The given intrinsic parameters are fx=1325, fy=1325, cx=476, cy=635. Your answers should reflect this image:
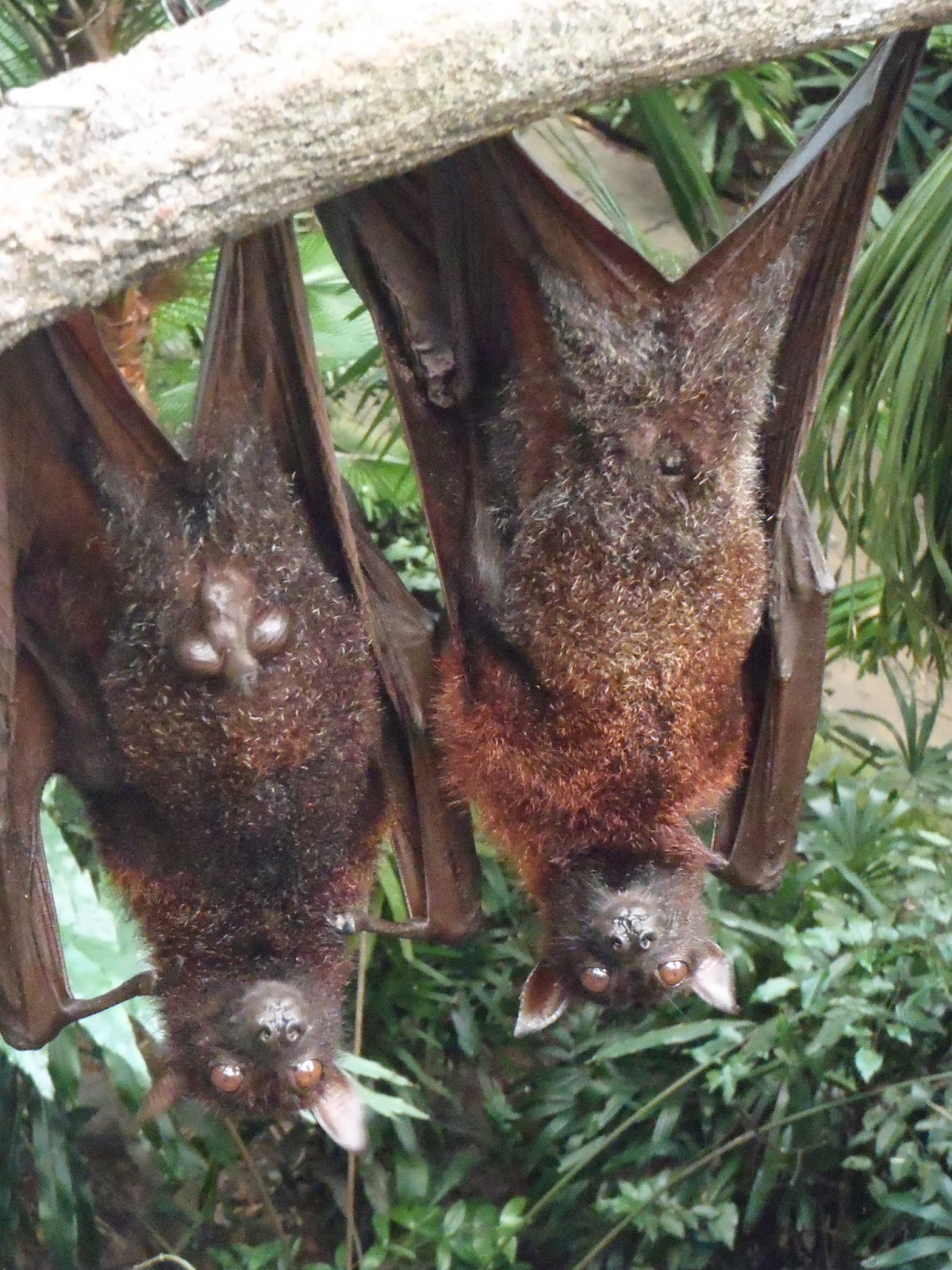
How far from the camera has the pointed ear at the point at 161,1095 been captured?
2791mm

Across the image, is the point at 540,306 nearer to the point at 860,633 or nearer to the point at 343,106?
the point at 343,106

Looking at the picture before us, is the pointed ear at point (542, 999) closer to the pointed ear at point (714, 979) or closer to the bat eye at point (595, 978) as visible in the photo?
the bat eye at point (595, 978)

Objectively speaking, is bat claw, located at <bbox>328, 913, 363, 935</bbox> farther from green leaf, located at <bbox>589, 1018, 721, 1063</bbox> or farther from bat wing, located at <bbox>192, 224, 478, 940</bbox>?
green leaf, located at <bbox>589, 1018, 721, 1063</bbox>

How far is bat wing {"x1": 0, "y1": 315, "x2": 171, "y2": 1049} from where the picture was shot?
2.24 metres

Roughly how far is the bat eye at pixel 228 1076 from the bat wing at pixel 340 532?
1.31 ft

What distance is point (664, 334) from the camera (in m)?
2.53

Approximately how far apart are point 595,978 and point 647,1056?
6.41ft

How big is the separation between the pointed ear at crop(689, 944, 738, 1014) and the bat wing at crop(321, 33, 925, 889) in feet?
2.22

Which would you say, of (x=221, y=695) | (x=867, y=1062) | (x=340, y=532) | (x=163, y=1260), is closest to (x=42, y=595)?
(x=221, y=695)

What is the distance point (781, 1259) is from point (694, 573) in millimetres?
2969

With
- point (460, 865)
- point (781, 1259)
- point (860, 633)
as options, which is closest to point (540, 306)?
point (460, 865)

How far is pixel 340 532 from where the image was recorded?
8.29 feet

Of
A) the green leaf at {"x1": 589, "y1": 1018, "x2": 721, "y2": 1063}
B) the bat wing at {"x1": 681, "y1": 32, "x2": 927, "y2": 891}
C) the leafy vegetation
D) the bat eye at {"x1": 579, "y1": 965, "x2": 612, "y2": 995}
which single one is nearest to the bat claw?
the bat eye at {"x1": 579, "y1": 965, "x2": 612, "y2": 995}

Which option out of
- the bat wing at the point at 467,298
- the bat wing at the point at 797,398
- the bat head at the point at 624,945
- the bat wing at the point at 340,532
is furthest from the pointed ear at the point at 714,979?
the bat wing at the point at 467,298
